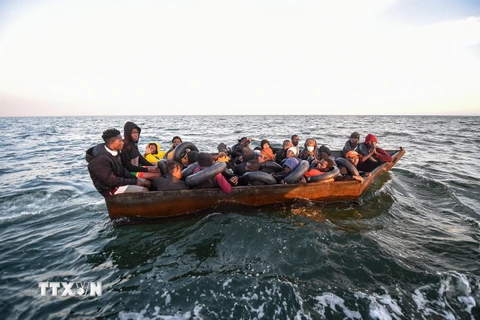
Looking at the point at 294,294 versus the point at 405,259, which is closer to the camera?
the point at 294,294

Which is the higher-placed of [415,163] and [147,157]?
[147,157]

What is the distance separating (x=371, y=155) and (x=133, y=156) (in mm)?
8563

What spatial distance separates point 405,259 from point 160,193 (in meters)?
5.66

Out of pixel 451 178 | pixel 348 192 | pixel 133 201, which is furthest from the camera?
pixel 451 178

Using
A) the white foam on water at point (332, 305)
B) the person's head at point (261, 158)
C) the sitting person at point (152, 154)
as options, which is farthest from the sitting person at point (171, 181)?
the white foam on water at point (332, 305)

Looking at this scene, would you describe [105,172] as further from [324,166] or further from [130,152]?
[324,166]

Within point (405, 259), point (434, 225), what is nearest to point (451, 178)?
point (434, 225)

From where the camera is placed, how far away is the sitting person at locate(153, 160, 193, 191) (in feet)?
20.8

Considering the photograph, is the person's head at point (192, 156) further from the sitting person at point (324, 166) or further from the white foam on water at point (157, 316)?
the white foam on water at point (157, 316)

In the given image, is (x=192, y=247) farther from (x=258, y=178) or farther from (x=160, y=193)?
(x=258, y=178)

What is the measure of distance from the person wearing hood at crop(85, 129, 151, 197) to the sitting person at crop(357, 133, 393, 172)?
26.0 ft

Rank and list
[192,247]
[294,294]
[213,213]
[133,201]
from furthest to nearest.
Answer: [213,213] < [133,201] < [192,247] < [294,294]

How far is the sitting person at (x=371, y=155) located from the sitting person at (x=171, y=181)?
6.82 m

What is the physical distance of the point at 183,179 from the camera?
22.7 ft
